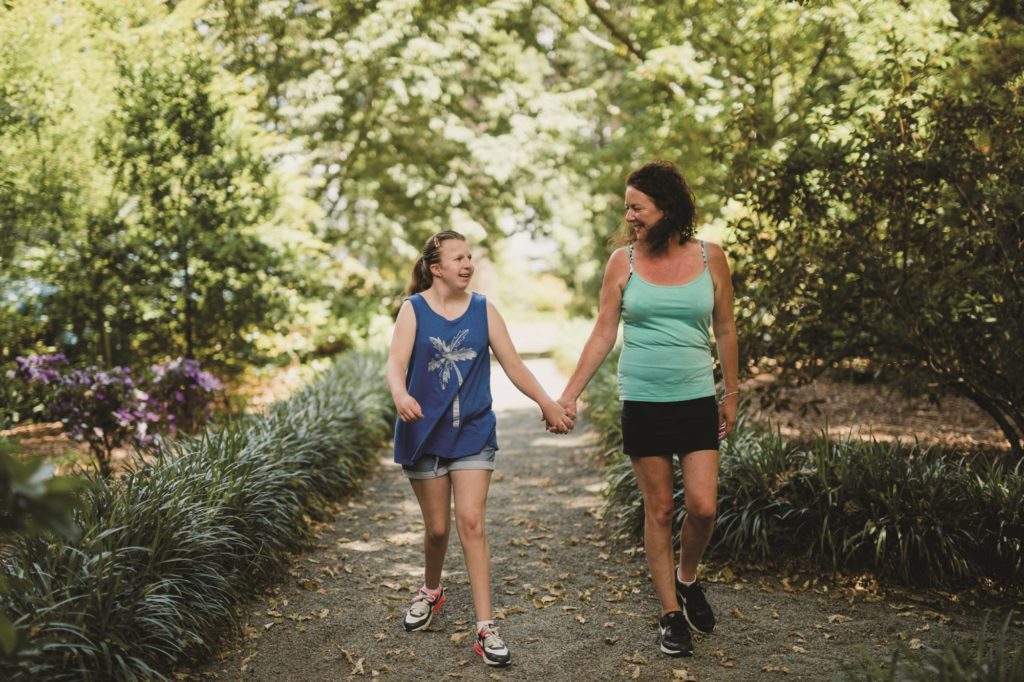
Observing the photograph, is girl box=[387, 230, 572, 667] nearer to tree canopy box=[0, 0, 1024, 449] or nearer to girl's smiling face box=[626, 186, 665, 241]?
girl's smiling face box=[626, 186, 665, 241]

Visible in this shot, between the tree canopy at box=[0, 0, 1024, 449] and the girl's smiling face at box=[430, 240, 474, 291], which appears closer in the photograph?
the girl's smiling face at box=[430, 240, 474, 291]

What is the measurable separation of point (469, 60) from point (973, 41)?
10991 millimetres

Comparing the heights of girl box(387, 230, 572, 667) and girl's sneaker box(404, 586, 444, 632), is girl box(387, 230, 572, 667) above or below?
above

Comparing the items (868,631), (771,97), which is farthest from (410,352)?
(771,97)

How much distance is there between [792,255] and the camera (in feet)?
19.9

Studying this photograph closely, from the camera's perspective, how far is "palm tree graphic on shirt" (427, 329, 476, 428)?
3785 millimetres

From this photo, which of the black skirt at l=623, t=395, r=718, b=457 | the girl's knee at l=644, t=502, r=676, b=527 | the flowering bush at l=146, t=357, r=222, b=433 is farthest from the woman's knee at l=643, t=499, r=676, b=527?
the flowering bush at l=146, t=357, r=222, b=433

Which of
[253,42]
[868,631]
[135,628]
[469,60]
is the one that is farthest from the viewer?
[469,60]

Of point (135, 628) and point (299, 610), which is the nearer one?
point (135, 628)

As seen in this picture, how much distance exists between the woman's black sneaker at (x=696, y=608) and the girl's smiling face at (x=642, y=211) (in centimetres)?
173

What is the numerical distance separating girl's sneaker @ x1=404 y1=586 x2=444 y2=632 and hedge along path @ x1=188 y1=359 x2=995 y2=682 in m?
0.05

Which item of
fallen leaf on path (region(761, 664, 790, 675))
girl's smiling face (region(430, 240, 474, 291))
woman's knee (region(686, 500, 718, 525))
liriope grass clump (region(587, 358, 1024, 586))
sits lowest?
fallen leaf on path (region(761, 664, 790, 675))

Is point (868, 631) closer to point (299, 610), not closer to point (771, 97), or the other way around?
point (299, 610)

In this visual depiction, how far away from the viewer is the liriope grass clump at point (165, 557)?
10.1 feet
